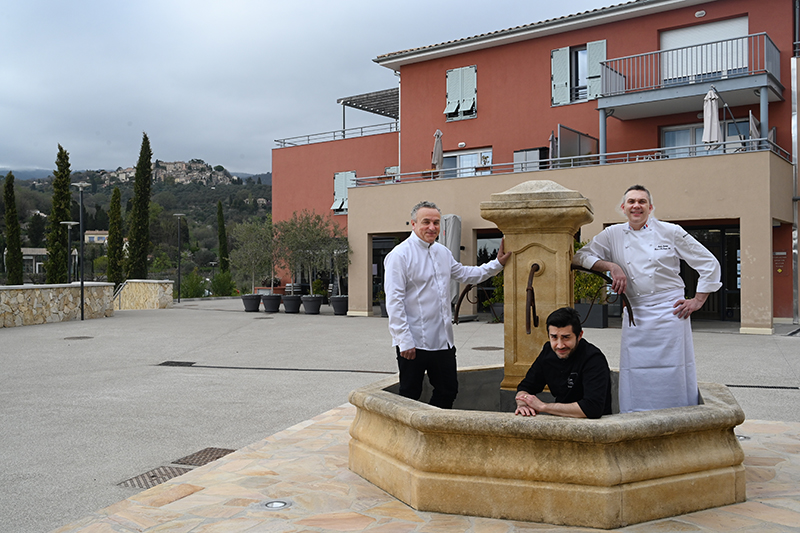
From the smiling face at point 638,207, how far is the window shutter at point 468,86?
18.3m

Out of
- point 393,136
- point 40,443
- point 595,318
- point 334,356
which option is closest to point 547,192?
point 40,443

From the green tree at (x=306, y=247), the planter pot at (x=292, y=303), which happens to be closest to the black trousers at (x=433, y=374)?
the green tree at (x=306, y=247)

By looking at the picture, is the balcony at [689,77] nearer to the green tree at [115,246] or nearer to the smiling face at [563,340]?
the smiling face at [563,340]

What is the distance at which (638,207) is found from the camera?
13.7 ft

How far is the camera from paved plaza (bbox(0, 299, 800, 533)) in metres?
3.64

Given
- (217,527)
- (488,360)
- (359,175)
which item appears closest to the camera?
(217,527)

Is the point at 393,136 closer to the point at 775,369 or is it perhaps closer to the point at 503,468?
the point at 775,369

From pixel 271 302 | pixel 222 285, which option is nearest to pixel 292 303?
pixel 271 302

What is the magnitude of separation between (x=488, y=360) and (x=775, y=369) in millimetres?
4173

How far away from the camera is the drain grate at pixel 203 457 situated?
200 inches

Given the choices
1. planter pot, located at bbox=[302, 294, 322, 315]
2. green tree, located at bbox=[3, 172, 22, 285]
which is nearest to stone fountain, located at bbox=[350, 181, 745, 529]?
planter pot, located at bbox=[302, 294, 322, 315]

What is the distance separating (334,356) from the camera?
449 inches

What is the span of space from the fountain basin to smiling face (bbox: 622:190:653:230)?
1202 millimetres

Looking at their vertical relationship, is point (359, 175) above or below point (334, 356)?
above
